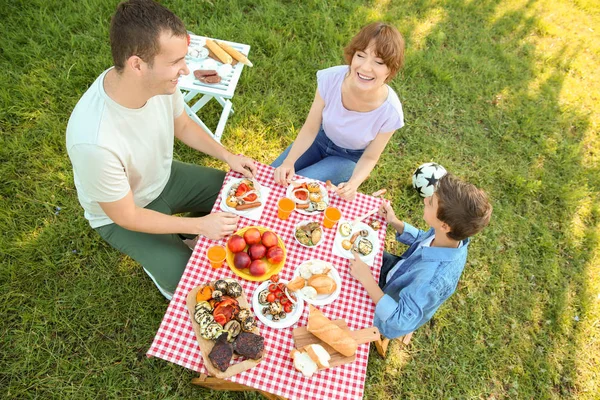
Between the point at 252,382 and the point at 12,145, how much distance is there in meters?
3.67

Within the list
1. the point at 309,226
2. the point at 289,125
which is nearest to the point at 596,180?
the point at 289,125

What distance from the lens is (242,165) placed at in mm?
2770

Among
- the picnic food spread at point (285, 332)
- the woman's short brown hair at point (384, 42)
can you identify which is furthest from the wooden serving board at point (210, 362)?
the woman's short brown hair at point (384, 42)

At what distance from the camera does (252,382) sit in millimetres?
1977

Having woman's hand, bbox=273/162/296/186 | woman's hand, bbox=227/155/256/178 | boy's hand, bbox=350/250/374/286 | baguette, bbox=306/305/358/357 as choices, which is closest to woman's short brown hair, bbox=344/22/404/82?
woman's hand, bbox=273/162/296/186

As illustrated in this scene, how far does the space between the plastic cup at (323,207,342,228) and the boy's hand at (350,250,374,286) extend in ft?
0.96

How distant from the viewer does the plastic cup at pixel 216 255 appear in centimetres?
228

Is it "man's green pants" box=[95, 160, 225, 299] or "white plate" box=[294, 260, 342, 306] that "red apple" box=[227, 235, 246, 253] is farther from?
"man's green pants" box=[95, 160, 225, 299]

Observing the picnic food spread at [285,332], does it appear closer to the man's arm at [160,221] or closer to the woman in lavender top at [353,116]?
the man's arm at [160,221]

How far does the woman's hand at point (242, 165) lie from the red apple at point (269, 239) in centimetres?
54

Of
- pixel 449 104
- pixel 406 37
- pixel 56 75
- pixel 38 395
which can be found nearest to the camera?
pixel 38 395

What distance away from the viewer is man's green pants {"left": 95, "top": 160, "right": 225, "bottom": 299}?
2.68m

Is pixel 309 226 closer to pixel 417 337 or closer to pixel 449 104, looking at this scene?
pixel 417 337

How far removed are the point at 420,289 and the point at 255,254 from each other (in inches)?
39.8
